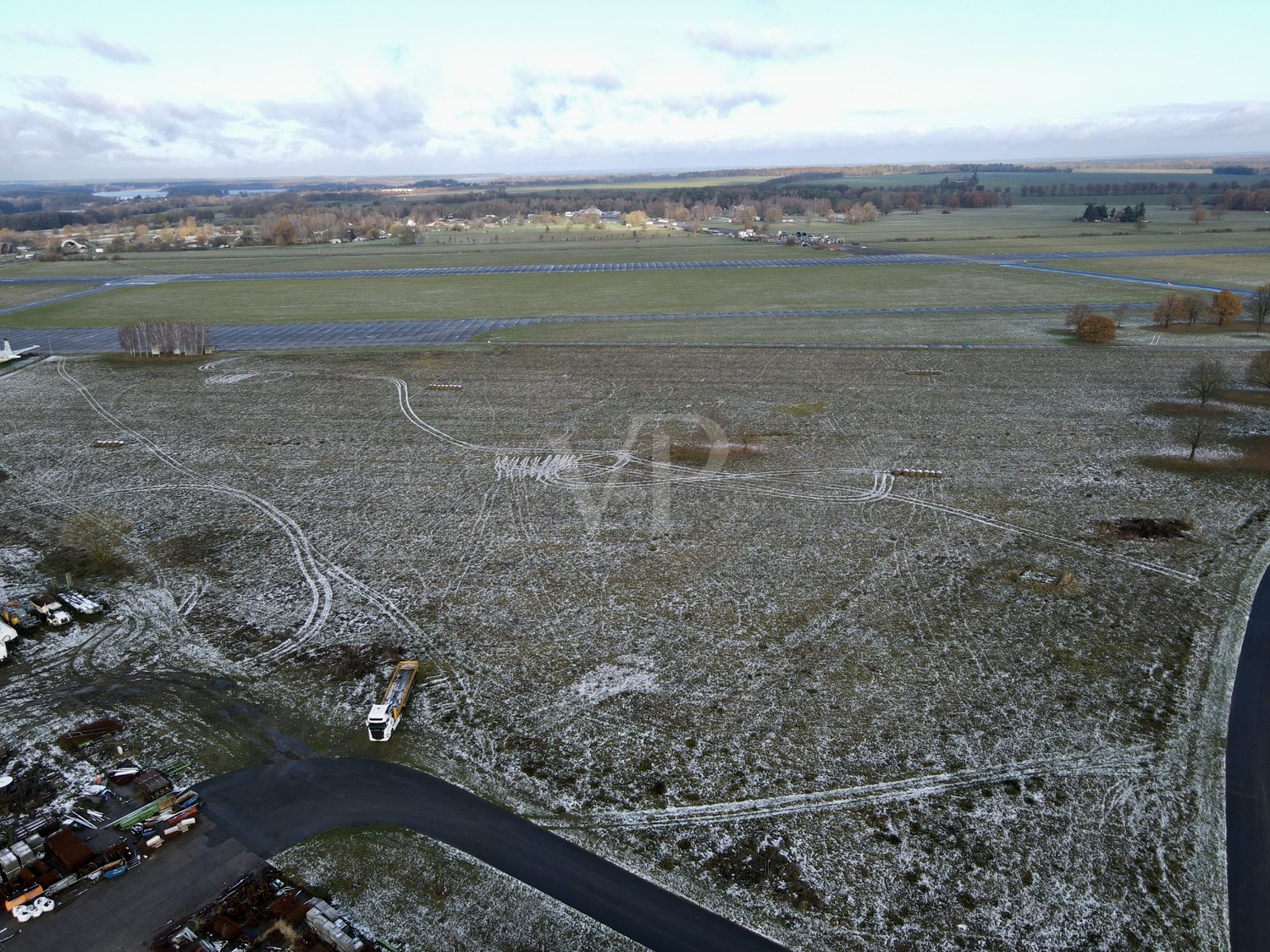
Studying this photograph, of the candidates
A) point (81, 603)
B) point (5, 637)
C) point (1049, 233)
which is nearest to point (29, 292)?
point (81, 603)

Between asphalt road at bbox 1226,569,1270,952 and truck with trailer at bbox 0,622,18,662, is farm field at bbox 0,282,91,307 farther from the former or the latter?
asphalt road at bbox 1226,569,1270,952

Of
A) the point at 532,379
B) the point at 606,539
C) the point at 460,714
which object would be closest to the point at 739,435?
the point at 606,539

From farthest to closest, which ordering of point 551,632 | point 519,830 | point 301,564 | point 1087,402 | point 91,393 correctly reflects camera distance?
point 91,393
point 1087,402
point 301,564
point 551,632
point 519,830

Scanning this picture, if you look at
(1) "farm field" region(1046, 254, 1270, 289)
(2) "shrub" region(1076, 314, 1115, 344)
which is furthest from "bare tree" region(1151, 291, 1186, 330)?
(1) "farm field" region(1046, 254, 1270, 289)

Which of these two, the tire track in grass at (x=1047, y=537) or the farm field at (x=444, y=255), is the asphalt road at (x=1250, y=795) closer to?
the tire track in grass at (x=1047, y=537)

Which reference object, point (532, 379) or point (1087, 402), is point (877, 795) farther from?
point (532, 379)
